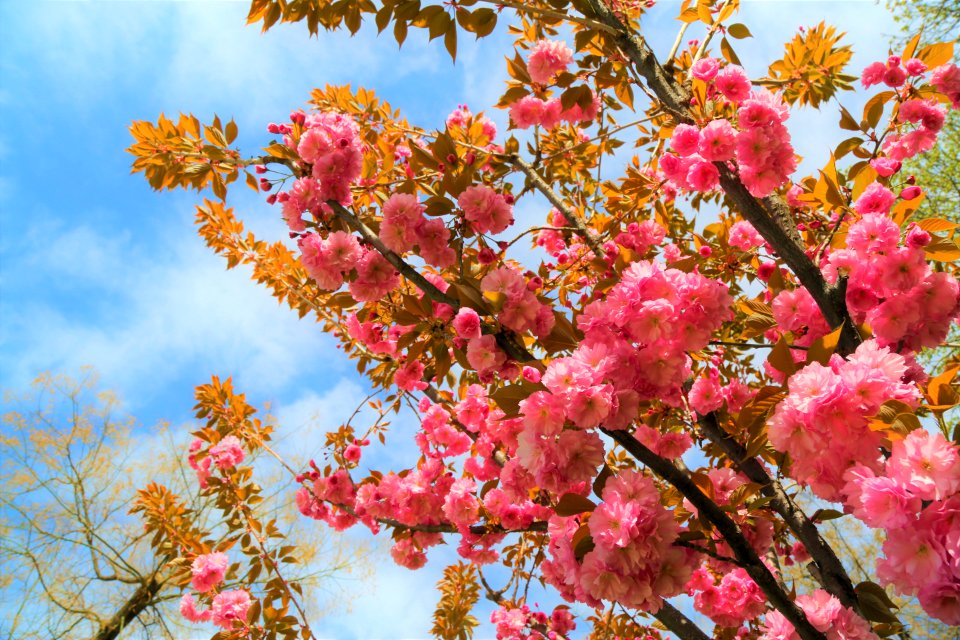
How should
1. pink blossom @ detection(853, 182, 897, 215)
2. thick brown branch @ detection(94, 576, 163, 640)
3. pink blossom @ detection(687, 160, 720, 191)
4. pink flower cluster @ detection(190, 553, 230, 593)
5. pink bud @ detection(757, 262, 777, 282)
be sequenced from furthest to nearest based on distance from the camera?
thick brown branch @ detection(94, 576, 163, 640) → pink flower cluster @ detection(190, 553, 230, 593) → pink bud @ detection(757, 262, 777, 282) → pink blossom @ detection(687, 160, 720, 191) → pink blossom @ detection(853, 182, 897, 215)

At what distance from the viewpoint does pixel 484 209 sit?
1.57 m

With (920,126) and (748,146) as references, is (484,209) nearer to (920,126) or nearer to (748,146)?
(748,146)

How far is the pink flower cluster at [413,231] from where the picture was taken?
153cm

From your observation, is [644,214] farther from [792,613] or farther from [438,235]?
[792,613]

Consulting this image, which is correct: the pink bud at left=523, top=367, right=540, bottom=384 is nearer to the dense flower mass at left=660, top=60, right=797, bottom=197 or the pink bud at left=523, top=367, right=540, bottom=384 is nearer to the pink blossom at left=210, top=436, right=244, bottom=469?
the dense flower mass at left=660, top=60, right=797, bottom=197

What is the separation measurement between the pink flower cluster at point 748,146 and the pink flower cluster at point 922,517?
3.61 ft

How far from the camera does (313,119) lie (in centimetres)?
184

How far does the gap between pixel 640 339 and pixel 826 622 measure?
89cm

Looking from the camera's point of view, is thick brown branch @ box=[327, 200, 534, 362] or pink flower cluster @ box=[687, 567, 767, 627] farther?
pink flower cluster @ box=[687, 567, 767, 627]

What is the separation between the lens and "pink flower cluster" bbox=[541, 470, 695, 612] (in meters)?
1.06

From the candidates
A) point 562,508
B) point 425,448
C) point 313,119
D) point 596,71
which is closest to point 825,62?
point 596,71

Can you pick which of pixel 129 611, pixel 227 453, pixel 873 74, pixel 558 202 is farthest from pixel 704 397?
pixel 129 611

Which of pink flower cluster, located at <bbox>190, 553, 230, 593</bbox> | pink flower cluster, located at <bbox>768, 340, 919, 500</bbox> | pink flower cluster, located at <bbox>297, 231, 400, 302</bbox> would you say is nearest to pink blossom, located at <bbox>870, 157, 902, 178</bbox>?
pink flower cluster, located at <bbox>768, 340, 919, 500</bbox>

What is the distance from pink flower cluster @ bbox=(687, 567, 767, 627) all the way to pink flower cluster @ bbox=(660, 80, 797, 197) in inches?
54.8
